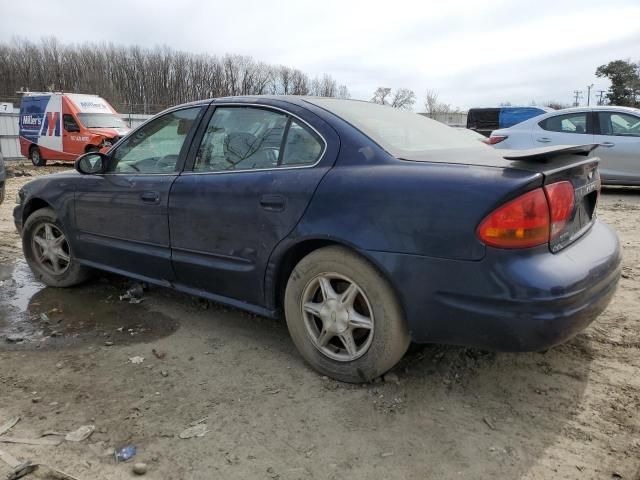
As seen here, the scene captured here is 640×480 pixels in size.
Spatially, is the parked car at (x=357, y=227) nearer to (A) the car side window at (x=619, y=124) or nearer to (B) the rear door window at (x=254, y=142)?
A: (B) the rear door window at (x=254, y=142)

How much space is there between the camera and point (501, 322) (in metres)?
2.23

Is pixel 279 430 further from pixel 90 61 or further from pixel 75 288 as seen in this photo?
pixel 90 61

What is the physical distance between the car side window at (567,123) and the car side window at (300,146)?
7.91 m

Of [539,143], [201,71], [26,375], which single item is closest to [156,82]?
[201,71]

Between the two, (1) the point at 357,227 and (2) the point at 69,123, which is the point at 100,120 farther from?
(1) the point at 357,227

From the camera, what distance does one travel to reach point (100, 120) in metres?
17.0

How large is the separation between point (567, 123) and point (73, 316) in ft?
28.7

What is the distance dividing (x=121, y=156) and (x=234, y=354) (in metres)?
1.81

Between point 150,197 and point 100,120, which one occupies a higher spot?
point 100,120

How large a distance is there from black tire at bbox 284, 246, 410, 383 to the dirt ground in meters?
0.12

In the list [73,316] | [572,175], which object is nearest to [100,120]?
[73,316]

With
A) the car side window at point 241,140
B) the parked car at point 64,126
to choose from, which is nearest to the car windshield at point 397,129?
the car side window at point 241,140

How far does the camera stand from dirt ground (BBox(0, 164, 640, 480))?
217 centimetres

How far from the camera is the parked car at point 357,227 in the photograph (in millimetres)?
2230
